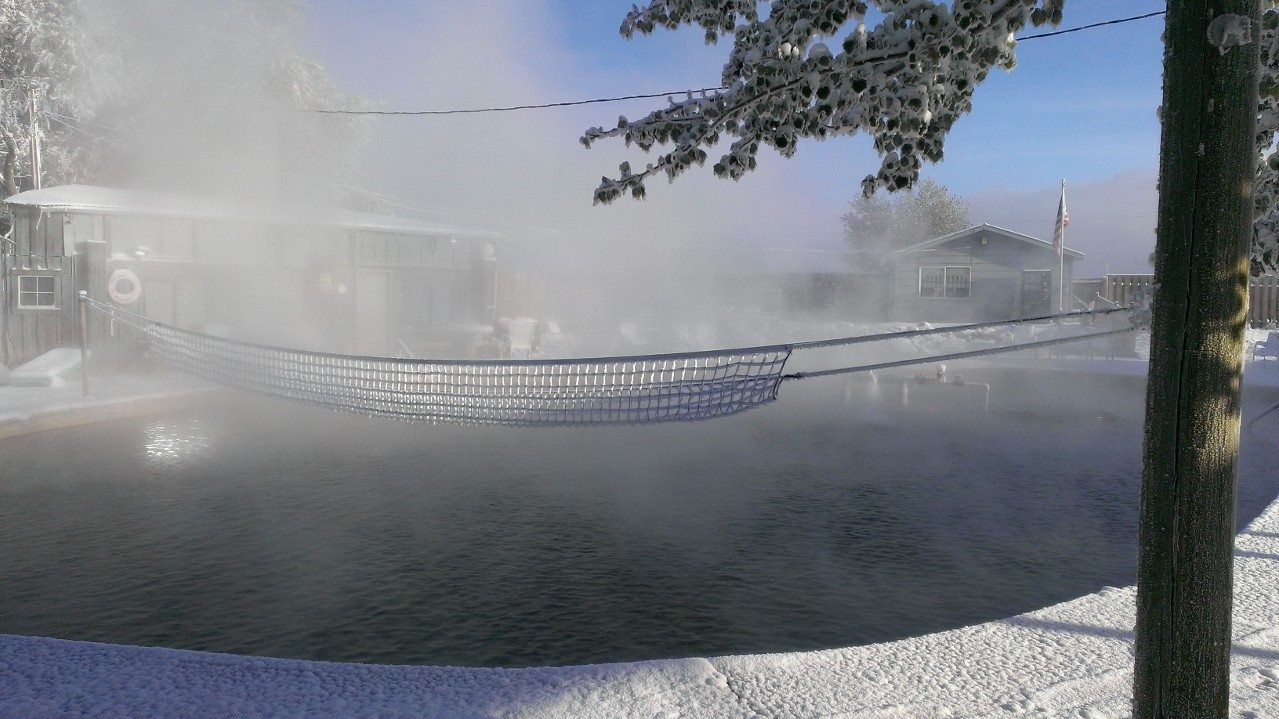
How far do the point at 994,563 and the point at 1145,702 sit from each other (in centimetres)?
439

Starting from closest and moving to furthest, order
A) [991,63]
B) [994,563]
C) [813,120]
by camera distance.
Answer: [991,63], [813,120], [994,563]

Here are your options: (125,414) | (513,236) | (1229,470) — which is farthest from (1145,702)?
(513,236)

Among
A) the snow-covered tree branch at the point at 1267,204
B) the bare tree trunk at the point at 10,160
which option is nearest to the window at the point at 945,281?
the snow-covered tree branch at the point at 1267,204

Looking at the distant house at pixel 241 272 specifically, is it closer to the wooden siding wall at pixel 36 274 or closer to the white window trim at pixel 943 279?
the wooden siding wall at pixel 36 274

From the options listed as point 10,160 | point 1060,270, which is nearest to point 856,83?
point 1060,270

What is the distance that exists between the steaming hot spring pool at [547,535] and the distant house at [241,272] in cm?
505

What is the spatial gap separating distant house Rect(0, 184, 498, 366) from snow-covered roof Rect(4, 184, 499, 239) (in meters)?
0.04

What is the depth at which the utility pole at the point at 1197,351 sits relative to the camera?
221cm

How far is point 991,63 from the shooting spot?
9.31 ft

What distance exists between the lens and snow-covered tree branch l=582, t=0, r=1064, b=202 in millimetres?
2746

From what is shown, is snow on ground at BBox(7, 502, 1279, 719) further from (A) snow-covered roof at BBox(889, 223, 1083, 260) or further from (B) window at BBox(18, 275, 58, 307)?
(A) snow-covered roof at BBox(889, 223, 1083, 260)

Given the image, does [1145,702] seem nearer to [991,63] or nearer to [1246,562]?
[991,63]

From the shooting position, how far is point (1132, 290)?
26047mm

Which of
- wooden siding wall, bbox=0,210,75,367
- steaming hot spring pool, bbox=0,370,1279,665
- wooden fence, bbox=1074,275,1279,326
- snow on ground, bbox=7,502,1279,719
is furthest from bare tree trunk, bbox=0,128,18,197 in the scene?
wooden fence, bbox=1074,275,1279,326
